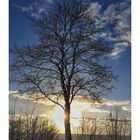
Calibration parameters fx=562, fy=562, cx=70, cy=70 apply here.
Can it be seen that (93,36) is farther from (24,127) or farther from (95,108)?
(24,127)

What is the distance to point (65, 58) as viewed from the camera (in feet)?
14.7

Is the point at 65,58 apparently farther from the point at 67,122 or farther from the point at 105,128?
the point at 105,128

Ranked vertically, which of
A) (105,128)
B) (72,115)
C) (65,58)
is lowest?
(105,128)

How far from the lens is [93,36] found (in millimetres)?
4477

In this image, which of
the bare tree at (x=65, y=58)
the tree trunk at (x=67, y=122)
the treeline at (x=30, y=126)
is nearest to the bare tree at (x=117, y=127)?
the bare tree at (x=65, y=58)

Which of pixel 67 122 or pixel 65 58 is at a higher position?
pixel 65 58

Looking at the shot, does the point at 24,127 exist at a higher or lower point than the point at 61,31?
lower

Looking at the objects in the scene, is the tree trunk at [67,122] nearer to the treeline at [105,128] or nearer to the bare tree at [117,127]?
the treeline at [105,128]

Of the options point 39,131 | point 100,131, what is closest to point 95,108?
point 100,131

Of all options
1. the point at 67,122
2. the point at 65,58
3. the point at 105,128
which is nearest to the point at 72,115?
the point at 67,122

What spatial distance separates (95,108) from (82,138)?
10.3 inches

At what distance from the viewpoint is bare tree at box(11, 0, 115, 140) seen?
445 centimetres

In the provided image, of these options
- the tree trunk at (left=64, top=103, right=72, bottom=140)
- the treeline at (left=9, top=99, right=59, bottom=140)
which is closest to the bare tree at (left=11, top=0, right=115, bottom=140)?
the tree trunk at (left=64, top=103, right=72, bottom=140)

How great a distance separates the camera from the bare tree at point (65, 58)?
Result: 445 cm
